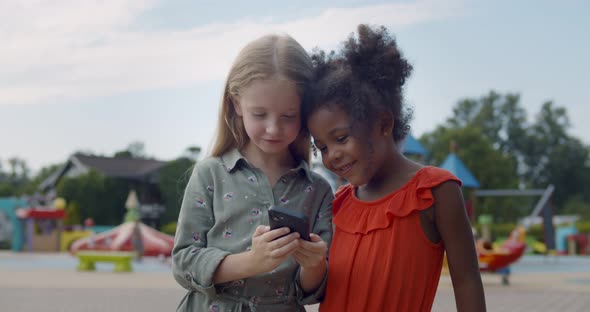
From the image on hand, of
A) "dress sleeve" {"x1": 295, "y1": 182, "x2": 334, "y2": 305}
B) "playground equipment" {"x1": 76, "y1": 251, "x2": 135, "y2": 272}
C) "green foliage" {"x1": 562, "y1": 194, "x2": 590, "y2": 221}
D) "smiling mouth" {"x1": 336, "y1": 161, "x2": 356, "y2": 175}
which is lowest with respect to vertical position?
"green foliage" {"x1": 562, "y1": 194, "x2": 590, "y2": 221}

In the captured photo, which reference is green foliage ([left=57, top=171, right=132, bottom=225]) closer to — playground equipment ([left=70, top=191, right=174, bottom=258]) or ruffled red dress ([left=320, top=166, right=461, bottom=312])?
playground equipment ([left=70, top=191, right=174, bottom=258])

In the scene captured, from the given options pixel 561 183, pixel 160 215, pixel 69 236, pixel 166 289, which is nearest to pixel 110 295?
pixel 166 289

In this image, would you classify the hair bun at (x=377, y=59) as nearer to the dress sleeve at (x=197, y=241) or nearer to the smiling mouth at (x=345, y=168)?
the smiling mouth at (x=345, y=168)

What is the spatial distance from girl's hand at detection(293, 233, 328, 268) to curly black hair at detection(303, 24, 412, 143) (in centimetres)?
36

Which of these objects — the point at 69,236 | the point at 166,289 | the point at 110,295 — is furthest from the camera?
the point at 69,236

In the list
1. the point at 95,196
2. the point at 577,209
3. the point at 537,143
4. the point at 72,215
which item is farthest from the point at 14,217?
the point at 537,143

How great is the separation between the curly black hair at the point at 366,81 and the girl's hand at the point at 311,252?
36 centimetres

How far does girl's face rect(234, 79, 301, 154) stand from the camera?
213cm

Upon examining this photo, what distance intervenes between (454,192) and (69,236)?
30.4 m

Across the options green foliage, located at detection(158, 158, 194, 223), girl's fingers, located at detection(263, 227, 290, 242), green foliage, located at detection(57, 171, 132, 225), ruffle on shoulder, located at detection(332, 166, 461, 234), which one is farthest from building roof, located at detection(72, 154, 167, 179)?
girl's fingers, located at detection(263, 227, 290, 242)

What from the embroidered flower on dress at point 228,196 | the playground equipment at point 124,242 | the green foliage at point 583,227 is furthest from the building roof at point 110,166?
the embroidered flower on dress at point 228,196

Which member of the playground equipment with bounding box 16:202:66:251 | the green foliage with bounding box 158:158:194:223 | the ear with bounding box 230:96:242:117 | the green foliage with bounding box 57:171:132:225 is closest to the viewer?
the ear with bounding box 230:96:242:117

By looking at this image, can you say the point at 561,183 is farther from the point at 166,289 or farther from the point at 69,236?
the point at 166,289

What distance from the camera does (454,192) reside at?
198 centimetres
